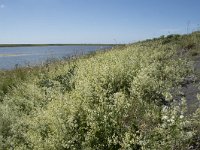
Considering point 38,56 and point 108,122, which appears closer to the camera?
point 108,122

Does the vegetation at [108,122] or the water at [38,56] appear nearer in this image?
the vegetation at [108,122]

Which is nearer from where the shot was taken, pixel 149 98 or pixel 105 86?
pixel 149 98

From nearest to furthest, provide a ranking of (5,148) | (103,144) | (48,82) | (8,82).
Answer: (103,144) → (5,148) → (48,82) → (8,82)

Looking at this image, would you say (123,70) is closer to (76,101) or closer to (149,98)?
(149,98)

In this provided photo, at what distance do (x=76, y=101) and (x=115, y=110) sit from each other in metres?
0.81

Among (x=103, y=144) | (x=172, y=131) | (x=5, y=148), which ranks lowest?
(x=5, y=148)

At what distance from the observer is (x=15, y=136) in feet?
21.7

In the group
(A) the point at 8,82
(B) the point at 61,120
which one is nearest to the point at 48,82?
(A) the point at 8,82

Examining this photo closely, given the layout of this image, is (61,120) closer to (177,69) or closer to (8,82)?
(177,69)

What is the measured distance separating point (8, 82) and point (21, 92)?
271cm

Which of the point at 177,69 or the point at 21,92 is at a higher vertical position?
the point at 177,69

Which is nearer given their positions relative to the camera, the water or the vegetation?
the vegetation

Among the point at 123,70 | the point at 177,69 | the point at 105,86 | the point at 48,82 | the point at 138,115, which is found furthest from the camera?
the point at 48,82

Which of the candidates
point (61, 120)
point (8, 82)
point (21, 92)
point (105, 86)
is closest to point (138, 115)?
point (61, 120)
